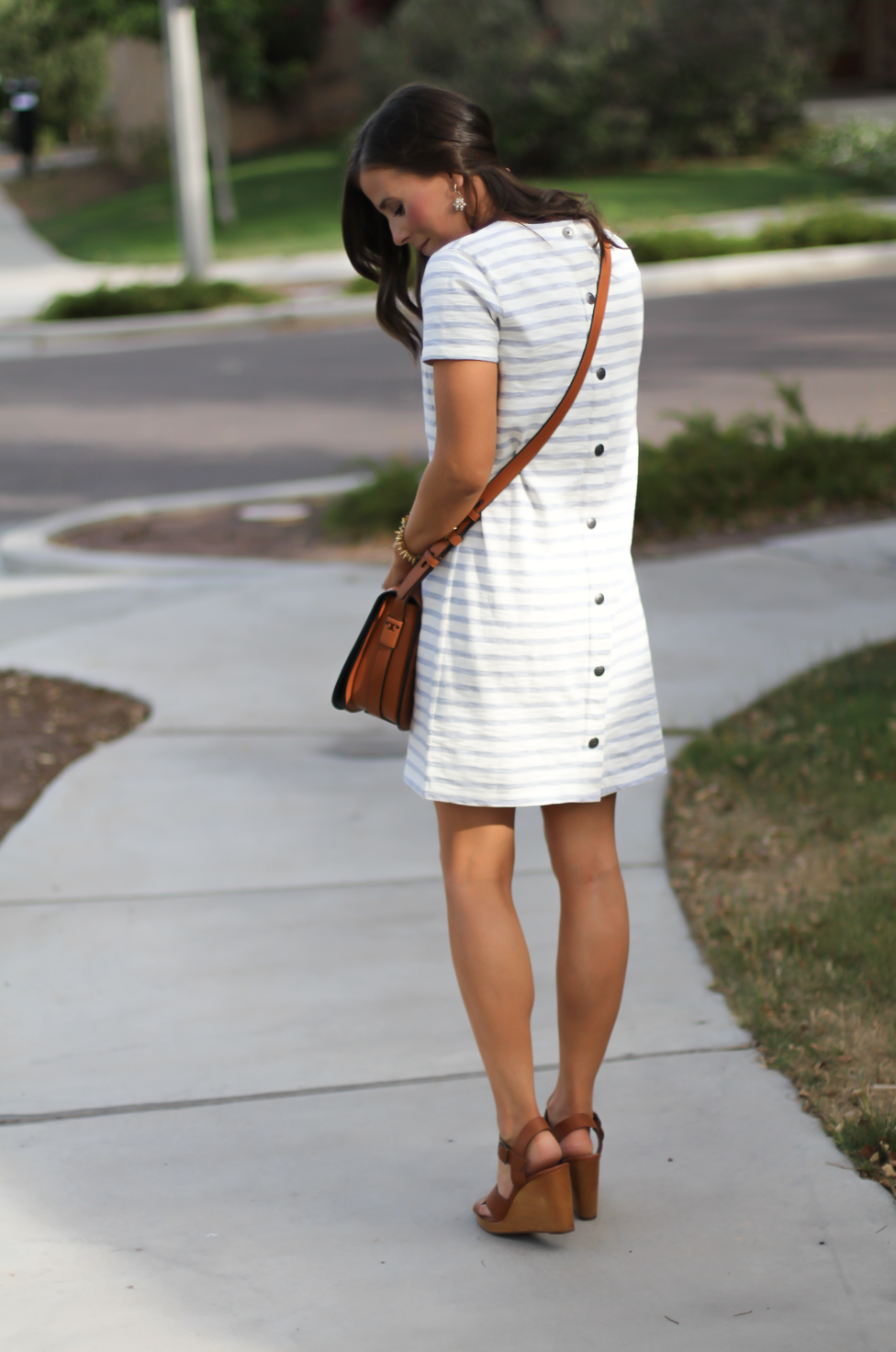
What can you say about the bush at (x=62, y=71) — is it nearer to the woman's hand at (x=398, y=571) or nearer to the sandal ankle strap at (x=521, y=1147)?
the woman's hand at (x=398, y=571)

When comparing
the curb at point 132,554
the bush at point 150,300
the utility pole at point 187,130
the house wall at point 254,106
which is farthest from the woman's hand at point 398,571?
the house wall at point 254,106

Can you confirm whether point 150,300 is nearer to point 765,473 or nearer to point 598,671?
point 765,473

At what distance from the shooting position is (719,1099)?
9.50 feet

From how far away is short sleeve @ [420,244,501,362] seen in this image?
7.17 feet

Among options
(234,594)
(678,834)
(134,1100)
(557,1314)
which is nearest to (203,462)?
(234,594)

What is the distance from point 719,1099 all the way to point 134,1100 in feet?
3.69

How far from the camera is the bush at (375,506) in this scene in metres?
7.79

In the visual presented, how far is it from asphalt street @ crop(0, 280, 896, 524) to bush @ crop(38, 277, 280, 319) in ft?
5.81

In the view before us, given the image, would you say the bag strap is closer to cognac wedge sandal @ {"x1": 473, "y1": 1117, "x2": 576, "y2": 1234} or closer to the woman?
the woman

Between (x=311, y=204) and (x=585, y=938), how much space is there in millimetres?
25637

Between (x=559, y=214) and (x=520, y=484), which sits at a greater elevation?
(x=559, y=214)

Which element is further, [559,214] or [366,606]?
[366,606]

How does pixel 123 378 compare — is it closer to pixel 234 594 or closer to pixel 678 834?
pixel 234 594

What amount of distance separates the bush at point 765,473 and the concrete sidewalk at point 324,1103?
2791mm
